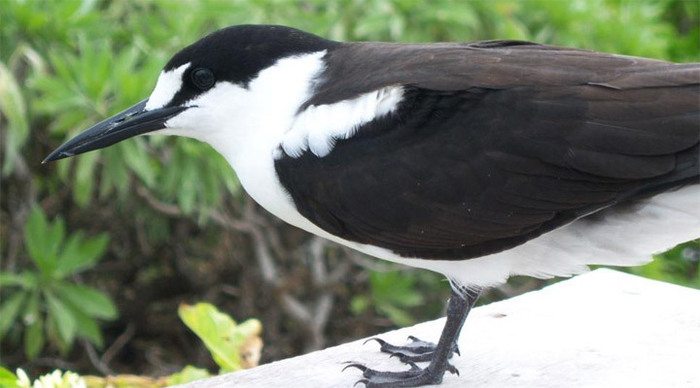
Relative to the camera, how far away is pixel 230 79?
12.1 feet

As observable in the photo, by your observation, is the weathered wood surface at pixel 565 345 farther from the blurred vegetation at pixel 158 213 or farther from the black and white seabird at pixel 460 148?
the blurred vegetation at pixel 158 213

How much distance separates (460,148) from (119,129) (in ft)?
3.49

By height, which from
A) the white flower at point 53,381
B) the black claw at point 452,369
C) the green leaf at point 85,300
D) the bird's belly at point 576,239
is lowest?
the white flower at point 53,381

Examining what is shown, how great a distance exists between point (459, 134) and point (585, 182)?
1.19ft

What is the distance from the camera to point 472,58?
3.52 m

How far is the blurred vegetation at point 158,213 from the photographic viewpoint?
5000 mm

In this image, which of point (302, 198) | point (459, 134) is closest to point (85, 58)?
point (302, 198)

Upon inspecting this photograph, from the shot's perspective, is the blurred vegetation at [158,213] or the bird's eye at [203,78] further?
the blurred vegetation at [158,213]

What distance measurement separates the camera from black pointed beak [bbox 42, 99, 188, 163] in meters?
3.75

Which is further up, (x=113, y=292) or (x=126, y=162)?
(x=126, y=162)

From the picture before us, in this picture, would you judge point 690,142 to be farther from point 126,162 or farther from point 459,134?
point 126,162

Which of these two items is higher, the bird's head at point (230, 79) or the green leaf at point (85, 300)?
the bird's head at point (230, 79)

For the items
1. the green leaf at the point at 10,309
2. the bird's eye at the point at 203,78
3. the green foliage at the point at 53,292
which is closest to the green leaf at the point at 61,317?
the green foliage at the point at 53,292

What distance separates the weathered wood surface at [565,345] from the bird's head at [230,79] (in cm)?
75
